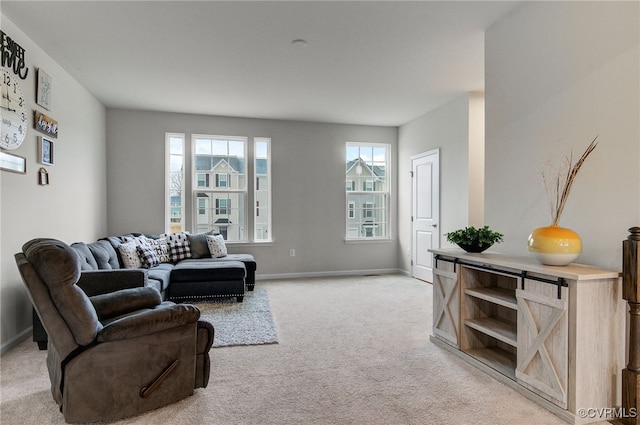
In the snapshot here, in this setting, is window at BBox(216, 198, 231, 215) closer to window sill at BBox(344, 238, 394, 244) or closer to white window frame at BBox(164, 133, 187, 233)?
white window frame at BBox(164, 133, 187, 233)

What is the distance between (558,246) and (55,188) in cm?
450

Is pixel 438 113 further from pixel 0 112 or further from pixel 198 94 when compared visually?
pixel 0 112

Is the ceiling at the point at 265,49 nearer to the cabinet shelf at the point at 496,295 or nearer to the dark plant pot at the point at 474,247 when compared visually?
the dark plant pot at the point at 474,247

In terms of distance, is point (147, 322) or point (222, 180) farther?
point (222, 180)

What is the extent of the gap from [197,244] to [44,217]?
1.98 meters

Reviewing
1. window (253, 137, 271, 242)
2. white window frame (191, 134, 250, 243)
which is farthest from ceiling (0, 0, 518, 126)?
window (253, 137, 271, 242)

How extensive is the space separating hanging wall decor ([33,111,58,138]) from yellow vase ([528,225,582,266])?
13.9ft

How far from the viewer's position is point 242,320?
3715mm

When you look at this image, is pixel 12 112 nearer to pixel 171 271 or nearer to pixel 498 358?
pixel 171 271

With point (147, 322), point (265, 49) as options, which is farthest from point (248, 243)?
point (147, 322)

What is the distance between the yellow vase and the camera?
208 centimetres

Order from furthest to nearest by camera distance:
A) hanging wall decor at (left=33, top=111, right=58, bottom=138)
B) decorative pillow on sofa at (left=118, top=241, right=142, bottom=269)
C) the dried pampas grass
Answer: decorative pillow on sofa at (left=118, top=241, right=142, bottom=269)
hanging wall decor at (left=33, top=111, right=58, bottom=138)
the dried pampas grass

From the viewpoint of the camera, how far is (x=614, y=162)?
6.87ft

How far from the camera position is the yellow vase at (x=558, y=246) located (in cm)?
208
